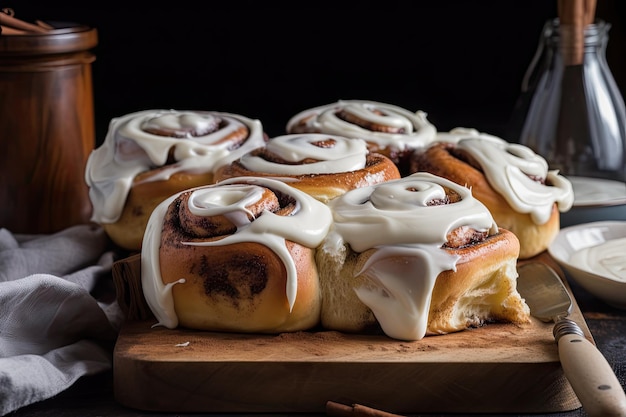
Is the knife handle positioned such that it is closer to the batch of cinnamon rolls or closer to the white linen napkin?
the batch of cinnamon rolls

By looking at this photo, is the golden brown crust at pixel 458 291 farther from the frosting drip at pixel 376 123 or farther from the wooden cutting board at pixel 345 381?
the frosting drip at pixel 376 123

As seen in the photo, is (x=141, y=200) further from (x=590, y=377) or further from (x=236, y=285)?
(x=590, y=377)

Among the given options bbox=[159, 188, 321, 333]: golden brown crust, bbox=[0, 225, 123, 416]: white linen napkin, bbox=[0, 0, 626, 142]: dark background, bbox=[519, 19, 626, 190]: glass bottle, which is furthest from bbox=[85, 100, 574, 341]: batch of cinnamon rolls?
bbox=[0, 0, 626, 142]: dark background

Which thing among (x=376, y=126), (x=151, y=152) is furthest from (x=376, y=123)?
(x=151, y=152)

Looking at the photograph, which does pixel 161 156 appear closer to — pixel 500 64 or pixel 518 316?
pixel 518 316

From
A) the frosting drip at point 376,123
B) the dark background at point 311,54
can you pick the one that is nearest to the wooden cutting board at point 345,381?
the frosting drip at point 376,123

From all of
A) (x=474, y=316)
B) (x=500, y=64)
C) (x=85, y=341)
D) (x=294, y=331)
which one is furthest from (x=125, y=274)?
(x=500, y=64)
